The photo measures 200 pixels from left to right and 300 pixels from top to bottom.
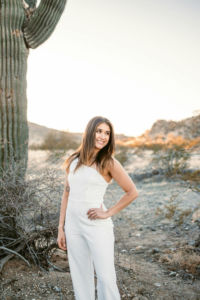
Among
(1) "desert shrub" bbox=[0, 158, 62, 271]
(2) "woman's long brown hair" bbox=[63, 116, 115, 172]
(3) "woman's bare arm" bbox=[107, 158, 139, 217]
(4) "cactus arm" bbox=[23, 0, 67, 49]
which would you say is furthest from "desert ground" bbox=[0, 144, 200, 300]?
(4) "cactus arm" bbox=[23, 0, 67, 49]

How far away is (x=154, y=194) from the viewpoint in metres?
7.29

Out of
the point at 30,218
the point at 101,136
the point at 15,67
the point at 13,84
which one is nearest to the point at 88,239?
the point at 101,136

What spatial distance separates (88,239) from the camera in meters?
1.91

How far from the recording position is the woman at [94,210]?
1.88 m

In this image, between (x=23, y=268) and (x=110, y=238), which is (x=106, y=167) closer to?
(x=110, y=238)

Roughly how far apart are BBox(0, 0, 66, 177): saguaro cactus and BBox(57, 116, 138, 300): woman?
6.42 ft

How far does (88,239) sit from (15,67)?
3165mm

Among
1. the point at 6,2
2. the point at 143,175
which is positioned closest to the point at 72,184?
the point at 6,2

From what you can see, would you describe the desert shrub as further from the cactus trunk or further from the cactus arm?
the cactus arm

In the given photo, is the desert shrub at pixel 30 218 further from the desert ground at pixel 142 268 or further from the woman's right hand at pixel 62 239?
the woman's right hand at pixel 62 239

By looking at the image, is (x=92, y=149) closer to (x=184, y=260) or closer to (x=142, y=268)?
(x=142, y=268)

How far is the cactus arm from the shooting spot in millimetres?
4383

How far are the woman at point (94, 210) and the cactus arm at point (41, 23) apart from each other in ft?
9.97

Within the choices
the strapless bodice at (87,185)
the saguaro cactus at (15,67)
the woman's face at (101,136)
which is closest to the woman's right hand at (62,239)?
the strapless bodice at (87,185)
